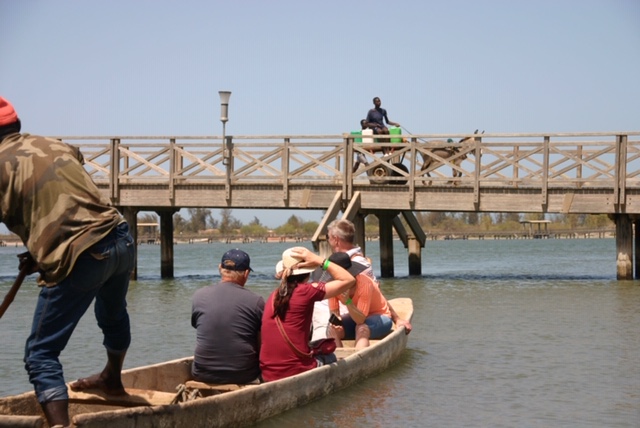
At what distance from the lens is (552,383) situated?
9688mm

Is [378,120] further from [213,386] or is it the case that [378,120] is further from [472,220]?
[472,220]

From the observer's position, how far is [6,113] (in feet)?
18.5

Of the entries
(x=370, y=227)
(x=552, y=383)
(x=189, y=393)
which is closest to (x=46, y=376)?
(x=189, y=393)

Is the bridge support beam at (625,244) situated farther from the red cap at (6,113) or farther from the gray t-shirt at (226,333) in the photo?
the red cap at (6,113)

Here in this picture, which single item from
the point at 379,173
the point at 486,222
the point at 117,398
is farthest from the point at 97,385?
the point at 486,222

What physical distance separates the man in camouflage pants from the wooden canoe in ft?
0.95

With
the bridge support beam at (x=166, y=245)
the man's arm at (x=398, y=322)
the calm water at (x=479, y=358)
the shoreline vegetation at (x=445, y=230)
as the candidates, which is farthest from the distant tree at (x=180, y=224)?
the man's arm at (x=398, y=322)

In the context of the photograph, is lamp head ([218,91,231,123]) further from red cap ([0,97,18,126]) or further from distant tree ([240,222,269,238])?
distant tree ([240,222,269,238])

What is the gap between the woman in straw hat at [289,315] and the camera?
7.79m

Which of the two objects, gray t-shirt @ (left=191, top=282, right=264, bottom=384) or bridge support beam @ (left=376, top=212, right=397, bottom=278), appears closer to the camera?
gray t-shirt @ (left=191, top=282, right=264, bottom=384)

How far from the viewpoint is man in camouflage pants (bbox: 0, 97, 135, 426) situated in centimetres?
548

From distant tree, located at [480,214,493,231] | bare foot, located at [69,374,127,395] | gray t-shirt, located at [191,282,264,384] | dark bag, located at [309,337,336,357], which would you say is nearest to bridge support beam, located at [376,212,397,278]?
dark bag, located at [309,337,336,357]

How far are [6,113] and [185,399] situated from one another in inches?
106

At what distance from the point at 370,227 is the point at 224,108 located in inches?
3511
